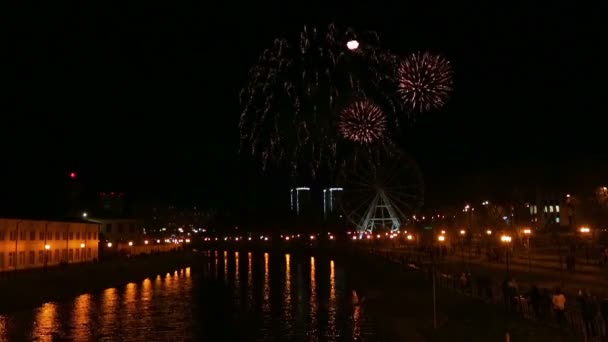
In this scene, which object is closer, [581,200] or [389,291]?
[389,291]

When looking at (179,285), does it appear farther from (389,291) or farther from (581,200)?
Result: (581,200)

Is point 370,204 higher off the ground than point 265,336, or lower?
higher

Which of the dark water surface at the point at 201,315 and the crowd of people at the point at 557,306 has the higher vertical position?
the crowd of people at the point at 557,306

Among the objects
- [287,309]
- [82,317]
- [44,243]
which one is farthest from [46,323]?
[44,243]

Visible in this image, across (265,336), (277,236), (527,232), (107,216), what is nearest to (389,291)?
(265,336)

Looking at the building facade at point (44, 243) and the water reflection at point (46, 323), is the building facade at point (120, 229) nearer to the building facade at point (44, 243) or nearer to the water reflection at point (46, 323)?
the building facade at point (44, 243)

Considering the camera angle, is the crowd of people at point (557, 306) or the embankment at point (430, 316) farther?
the crowd of people at point (557, 306)

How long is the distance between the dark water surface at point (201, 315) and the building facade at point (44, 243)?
630 cm

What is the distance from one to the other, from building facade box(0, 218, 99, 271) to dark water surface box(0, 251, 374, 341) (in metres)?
6.30

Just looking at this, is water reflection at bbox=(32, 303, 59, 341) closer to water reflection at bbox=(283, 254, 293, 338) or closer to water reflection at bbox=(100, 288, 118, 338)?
water reflection at bbox=(100, 288, 118, 338)

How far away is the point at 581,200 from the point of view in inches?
2522

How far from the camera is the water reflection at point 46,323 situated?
28358 millimetres

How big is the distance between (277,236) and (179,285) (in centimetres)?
12370

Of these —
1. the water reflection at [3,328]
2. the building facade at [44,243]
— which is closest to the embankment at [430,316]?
the water reflection at [3,328]
